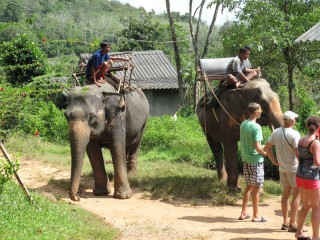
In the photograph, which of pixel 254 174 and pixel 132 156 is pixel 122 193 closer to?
pixel 132 156

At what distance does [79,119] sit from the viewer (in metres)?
10.6

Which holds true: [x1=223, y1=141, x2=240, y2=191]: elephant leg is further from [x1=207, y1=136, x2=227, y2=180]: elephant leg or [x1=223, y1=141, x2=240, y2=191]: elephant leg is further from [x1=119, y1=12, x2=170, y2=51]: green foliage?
[x1=119, y1=12, x2=170, y2=51]: green foliage

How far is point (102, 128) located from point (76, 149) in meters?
1.00

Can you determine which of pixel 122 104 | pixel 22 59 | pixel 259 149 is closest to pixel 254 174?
pixel 259 149

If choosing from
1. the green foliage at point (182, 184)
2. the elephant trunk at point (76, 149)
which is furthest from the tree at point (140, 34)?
the elephant trunk at point (76, 149)

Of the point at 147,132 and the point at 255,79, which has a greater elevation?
the point at 255,79

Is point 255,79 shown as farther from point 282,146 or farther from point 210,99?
→ point 282,146

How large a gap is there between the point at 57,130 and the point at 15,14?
50998 millimetres

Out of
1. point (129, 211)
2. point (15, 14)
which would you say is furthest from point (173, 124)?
point (15, 14)

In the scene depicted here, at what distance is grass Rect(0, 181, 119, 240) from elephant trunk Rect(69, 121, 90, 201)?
495 mm

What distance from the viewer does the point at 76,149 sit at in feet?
34.2

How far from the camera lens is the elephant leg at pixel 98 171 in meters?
11.9

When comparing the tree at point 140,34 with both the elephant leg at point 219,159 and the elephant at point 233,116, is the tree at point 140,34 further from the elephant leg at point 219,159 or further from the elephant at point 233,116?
the elephant at point 233,116

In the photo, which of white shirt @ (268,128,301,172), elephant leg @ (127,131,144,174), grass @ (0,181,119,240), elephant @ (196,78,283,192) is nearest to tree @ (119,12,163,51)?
elephant leg @ (127,131,144,174)
